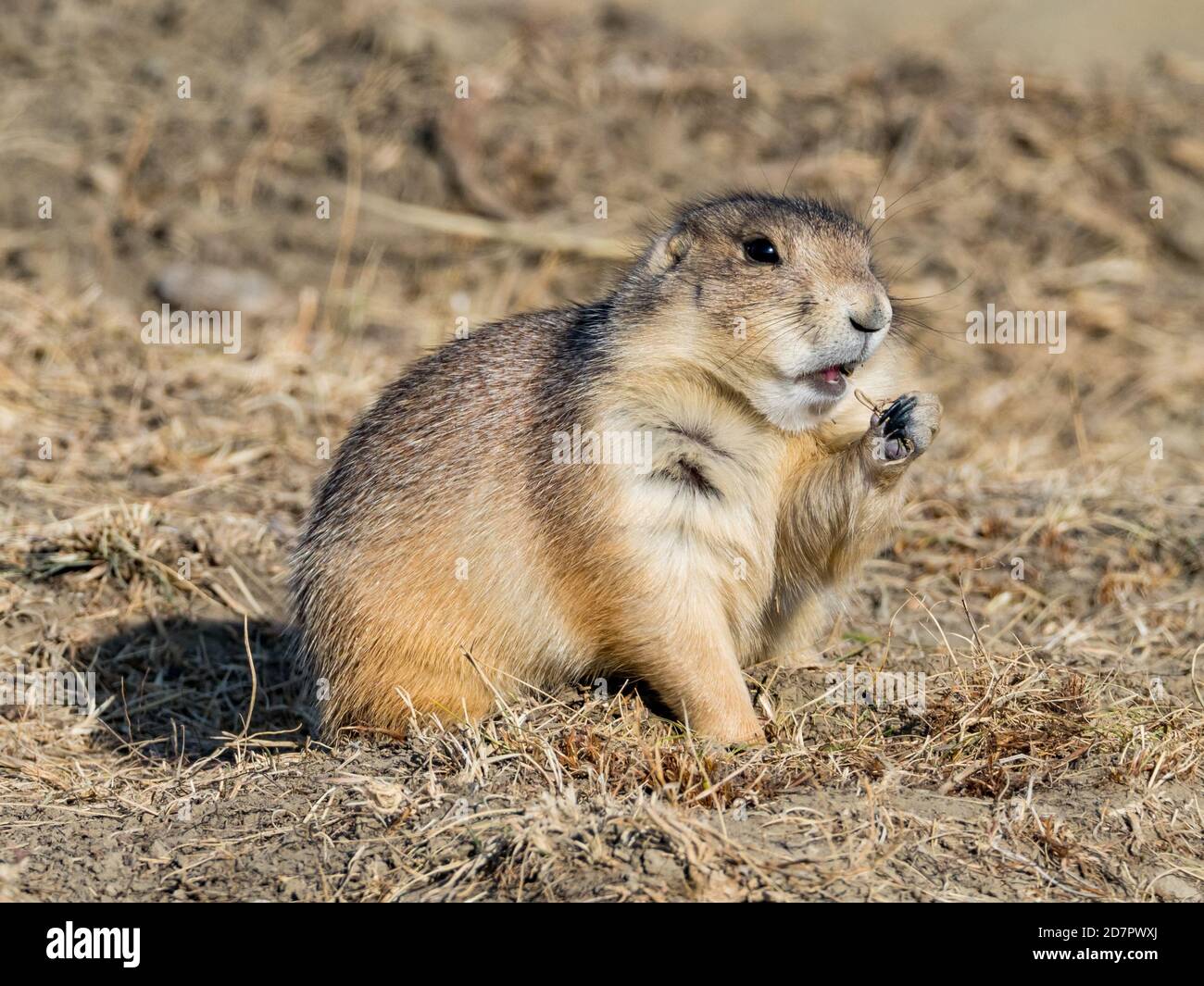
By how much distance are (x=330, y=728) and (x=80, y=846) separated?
1.13m

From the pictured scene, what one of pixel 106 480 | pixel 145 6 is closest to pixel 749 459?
pixel 106 480

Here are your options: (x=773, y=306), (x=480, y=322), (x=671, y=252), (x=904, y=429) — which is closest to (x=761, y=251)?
(x=773, y=306)

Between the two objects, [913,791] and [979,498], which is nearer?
[913,791]

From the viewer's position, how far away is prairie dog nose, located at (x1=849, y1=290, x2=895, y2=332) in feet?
15.0

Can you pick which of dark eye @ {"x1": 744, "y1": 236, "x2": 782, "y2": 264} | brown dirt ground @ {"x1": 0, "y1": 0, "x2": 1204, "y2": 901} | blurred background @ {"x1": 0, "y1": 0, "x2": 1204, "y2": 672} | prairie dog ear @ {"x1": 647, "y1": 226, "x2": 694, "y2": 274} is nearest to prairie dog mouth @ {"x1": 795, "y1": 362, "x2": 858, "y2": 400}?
dark eye @ {"x1": 744, "y1": 236, "x2": 782, "y2": 264}

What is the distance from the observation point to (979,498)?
7.30 meters

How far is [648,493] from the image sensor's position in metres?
4.71

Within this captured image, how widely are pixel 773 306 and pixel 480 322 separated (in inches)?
185

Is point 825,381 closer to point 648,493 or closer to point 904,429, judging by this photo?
point 904,429

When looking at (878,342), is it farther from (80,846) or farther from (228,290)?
(228,290)

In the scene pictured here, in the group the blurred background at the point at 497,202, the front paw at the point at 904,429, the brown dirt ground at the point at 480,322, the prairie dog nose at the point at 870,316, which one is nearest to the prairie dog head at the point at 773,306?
the prairie dog nose at the point at 870,316

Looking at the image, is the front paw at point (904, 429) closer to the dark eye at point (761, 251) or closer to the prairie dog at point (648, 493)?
the prairie dog at point (648, 493)

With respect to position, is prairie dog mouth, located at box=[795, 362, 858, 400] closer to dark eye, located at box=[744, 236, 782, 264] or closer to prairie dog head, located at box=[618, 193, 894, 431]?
prairie dog head, located at box=[618, 193, 894, 431]

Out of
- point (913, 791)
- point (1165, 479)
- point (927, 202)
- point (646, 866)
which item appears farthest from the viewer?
point (927, 202)
